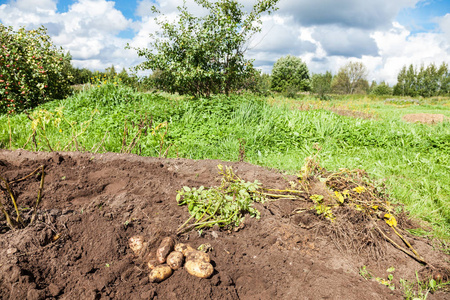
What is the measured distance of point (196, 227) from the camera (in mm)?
2182

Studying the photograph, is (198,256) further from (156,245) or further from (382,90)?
(382,90)

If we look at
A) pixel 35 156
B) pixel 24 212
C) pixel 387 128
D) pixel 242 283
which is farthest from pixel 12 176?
pixel 387 128

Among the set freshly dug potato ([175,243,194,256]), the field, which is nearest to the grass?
the field

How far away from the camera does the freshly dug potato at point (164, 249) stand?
182 centimetres

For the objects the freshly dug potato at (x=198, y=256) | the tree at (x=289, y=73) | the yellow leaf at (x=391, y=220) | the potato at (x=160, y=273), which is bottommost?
the yellow leaf at (x=391, y=220)

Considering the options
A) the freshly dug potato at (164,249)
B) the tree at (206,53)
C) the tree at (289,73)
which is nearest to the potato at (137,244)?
the freshly dug potato at (164,249)

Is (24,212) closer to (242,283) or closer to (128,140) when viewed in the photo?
(242,283)

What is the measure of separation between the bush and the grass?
Result: 1.37m

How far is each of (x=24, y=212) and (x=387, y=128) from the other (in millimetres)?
6756

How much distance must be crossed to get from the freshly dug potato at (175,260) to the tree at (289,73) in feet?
107

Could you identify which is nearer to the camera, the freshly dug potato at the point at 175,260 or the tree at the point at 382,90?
the freshly dug potato at the point at 175,260

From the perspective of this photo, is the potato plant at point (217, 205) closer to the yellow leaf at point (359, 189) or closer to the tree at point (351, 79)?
the yellow leaf at point (359, 189)

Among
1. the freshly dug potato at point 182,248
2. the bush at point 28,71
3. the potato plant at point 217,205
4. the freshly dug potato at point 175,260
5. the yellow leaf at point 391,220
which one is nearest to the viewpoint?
the freshly dug potato at point 175,260

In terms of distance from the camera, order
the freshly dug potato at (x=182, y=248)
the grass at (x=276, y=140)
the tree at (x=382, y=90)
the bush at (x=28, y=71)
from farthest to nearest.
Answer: the tree at (x=382, y=90), the bush at (x=28, y=71), the grass at (x=276, y=140), the freshly dug potato at (x=182, y=248)
